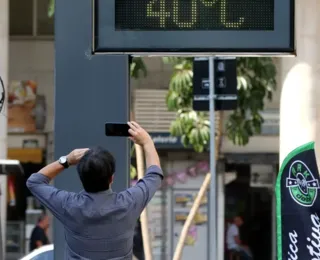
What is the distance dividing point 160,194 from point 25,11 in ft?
16.7

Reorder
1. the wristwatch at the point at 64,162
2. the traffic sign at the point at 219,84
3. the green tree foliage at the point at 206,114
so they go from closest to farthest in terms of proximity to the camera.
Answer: the wristwatch at the point at 64,162
the traffic sign at the point at 219,84
the green tree foliage at the point at 206,114

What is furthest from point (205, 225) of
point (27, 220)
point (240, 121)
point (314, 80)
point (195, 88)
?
point (314, 80)

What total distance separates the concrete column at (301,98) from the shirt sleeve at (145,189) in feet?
9.40

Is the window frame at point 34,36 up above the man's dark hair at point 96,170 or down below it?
above

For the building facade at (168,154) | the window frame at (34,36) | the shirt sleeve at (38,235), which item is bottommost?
the shirt sleeve at (38,235)

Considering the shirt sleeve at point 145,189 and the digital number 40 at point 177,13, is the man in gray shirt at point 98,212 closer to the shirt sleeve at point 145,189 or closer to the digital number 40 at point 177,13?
the shirt sleeve at point 145,189

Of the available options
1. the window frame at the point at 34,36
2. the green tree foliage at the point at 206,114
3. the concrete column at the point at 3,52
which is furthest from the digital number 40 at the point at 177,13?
the window frame at the point at 34,36

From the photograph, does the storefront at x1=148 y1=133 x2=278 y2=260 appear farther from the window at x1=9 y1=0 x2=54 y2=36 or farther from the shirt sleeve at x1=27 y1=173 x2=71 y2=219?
the shirt sleeve at x1=27 y1=173 x2=71 y2=219

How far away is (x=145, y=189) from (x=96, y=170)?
0.25 meters

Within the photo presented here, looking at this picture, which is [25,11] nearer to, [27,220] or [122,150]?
[27,220]

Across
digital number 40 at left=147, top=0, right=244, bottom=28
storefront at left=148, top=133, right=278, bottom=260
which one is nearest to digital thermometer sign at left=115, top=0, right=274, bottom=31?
digital number 40 at left=147, top=0, right=244, bottom=28

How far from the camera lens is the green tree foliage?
11.9 meters

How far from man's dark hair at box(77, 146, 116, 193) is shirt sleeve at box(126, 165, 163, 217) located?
13cm

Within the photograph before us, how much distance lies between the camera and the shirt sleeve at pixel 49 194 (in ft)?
11.2
